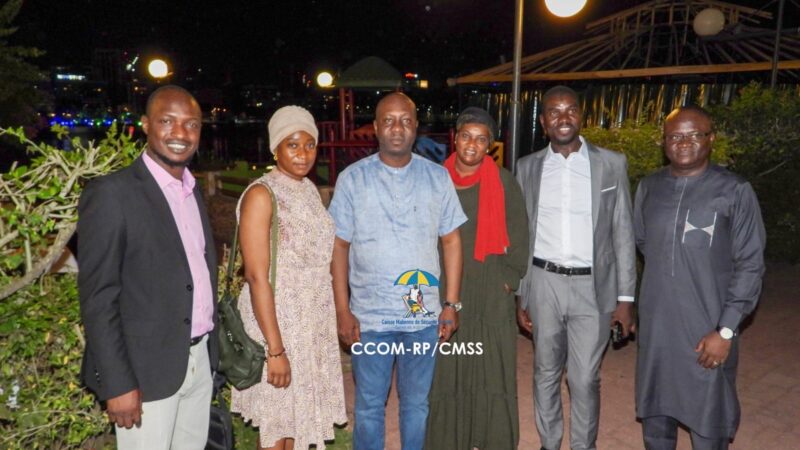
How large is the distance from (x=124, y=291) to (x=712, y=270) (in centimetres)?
289

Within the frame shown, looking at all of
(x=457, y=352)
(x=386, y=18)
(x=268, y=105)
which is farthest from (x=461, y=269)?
(x=268, y=105)

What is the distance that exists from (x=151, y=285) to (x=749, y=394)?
186 inches

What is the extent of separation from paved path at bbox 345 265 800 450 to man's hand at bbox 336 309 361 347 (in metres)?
1.18

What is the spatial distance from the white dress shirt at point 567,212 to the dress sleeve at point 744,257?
0.75 metres

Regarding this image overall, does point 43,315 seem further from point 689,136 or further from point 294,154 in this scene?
point 689,136

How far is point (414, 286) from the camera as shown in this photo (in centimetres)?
328

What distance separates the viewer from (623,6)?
77.1ft

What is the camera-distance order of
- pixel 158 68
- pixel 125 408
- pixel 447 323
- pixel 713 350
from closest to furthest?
pixel 125 408
pixel 713 350
pixel 447 323
pixel 158 68

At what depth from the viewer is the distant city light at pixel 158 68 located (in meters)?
16.0

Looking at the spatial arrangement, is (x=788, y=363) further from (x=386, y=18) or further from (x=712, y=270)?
(x=386, y=18)

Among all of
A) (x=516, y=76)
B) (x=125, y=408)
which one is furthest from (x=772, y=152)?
(x=125, y=408)

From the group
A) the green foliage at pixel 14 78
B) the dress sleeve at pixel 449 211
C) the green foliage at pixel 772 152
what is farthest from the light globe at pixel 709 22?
the green foliage at pixel 14 78

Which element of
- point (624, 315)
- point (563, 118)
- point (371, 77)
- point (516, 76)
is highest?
point (371, 77)

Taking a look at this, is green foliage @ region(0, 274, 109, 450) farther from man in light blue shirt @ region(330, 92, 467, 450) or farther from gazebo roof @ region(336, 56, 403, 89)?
gazebo roof @ region(336, 56, 403, 89)
